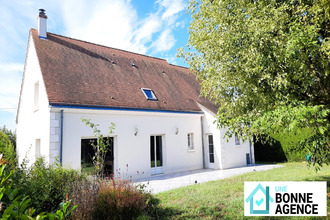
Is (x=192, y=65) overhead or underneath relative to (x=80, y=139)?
overhead

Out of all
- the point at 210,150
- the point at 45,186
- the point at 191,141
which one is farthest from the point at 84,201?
the point at 210,150

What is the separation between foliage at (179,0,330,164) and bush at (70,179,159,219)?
118 inches

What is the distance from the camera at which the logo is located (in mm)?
5266

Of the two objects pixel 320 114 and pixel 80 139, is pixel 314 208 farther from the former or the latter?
pixel 80 139

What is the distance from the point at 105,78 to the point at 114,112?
2.64 metres

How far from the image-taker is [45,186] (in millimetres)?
5148

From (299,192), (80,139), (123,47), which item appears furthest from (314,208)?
(123,47)

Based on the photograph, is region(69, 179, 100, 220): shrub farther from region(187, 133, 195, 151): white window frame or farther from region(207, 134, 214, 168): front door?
region(207, 134, 214, 168): front door

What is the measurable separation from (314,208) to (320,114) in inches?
100

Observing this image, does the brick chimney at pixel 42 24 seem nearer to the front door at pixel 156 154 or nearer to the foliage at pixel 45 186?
the front door at pixel 156 154

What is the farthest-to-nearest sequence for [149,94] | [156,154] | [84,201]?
[149,94]
[156,154]
[84,201]

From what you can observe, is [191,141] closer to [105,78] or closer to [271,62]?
[105,78]

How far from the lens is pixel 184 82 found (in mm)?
17703

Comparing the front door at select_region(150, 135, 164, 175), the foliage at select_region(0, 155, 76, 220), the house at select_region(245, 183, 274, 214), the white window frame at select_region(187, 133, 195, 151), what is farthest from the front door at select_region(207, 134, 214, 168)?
the foliage at select_region(0, 155, 76, 220)
